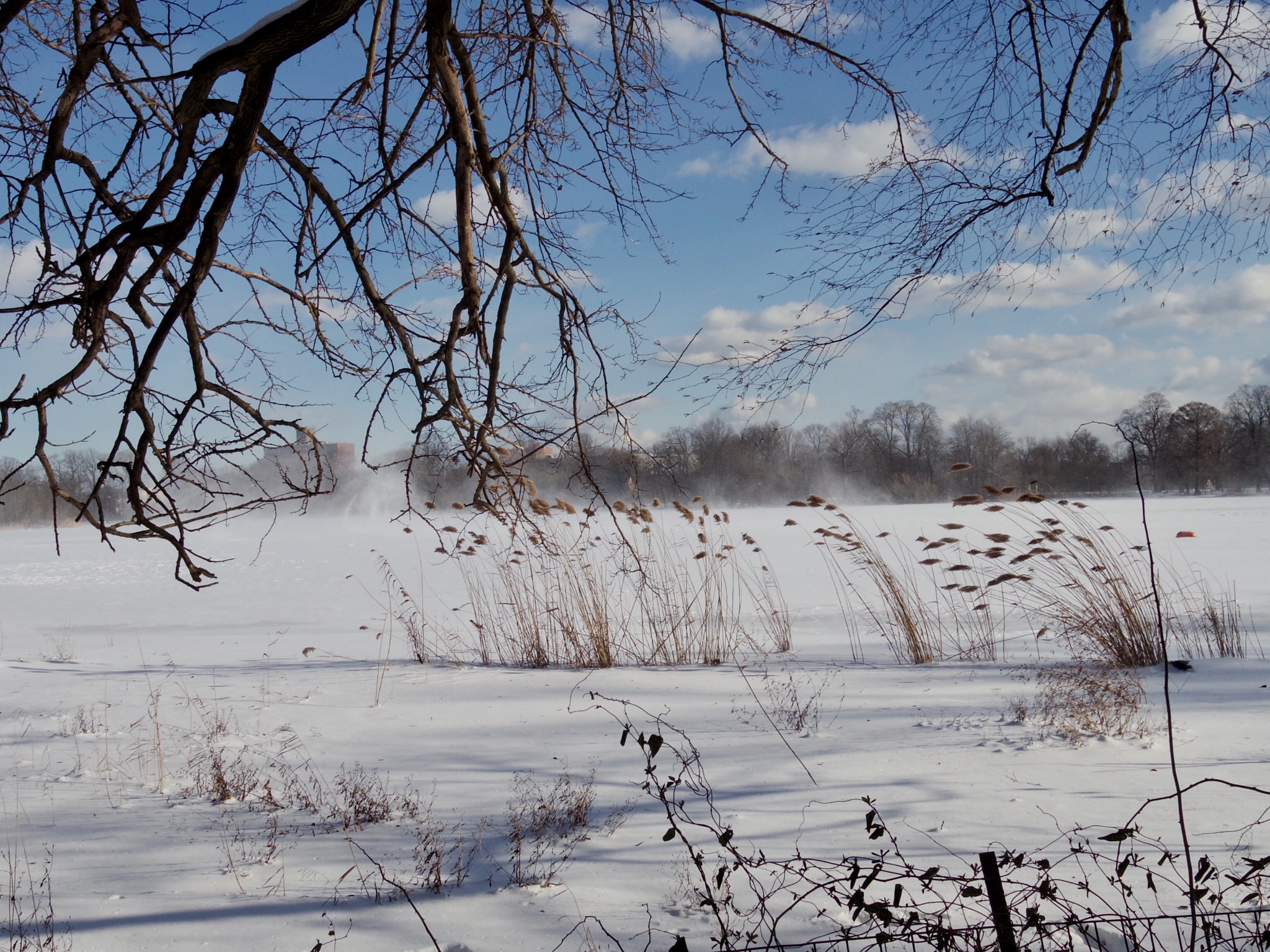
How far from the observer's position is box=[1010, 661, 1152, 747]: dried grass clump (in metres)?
3.59

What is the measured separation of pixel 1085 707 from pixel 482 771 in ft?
8.63

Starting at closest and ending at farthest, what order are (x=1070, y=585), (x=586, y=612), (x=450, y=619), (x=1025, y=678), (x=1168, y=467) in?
(x=1025, y=678)
(x=1070, y=585)
(x=586, y=612)
(x=450, y=619)
(x=1168, y=467)

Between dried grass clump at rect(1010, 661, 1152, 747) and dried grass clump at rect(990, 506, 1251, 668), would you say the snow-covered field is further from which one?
dried grass clump at rect(990, 506, 1251, 668)

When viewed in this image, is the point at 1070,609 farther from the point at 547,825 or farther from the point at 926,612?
the point at 547,825

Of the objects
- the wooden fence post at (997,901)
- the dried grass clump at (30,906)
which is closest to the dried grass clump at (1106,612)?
the wooden fence post at (997,901)

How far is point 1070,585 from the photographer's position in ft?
16.9

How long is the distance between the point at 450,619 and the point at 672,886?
20.8 ft

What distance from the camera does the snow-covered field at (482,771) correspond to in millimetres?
2342

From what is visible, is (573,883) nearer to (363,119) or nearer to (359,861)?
(359,861)

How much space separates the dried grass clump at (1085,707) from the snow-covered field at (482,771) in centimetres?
10

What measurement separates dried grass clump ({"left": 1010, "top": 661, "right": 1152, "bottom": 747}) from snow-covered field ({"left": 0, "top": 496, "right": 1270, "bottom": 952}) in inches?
3.8

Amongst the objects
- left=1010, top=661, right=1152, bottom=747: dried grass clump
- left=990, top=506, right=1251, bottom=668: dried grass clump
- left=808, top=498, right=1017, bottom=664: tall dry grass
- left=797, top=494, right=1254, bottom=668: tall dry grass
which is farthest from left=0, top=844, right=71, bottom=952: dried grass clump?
left=990, top=506, right=1251, bottom=668: dried grass clump

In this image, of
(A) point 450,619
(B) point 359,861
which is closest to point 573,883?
(B) point 359,861

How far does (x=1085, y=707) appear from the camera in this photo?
3.64 metres
